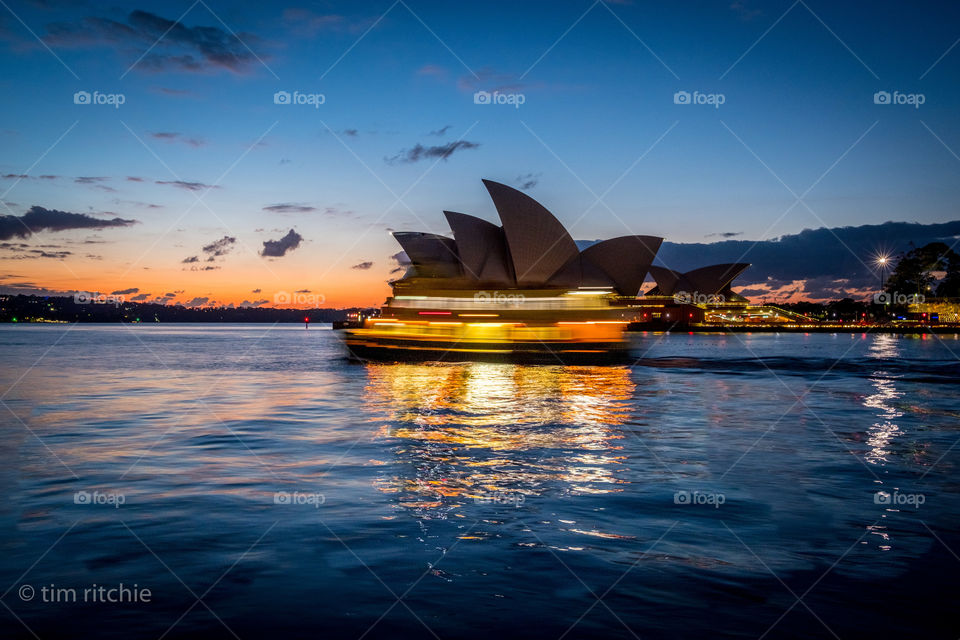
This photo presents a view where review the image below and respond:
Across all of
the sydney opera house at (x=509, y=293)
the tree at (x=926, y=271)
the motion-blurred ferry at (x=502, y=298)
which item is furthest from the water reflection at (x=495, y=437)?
the tree at (x=926, y=271)

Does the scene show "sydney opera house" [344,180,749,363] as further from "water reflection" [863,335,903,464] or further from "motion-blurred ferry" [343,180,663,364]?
"water reflection" [863,335,903,464]

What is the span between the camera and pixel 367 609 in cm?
541

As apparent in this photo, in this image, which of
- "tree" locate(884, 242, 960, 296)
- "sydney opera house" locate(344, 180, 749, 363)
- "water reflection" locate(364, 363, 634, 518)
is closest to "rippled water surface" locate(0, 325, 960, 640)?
"water reflection" locate(364, 363, 634, 518)

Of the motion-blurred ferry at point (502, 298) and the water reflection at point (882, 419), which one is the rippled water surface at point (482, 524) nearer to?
the water reflection at point (882, 419)

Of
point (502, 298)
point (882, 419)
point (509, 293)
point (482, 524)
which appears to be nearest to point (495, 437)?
point (482, 524)

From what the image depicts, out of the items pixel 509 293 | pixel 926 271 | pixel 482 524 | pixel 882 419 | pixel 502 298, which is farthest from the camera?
pixel 926 271

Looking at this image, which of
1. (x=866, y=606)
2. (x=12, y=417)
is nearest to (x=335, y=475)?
(x=866, y=606)

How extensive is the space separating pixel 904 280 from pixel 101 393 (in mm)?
146506

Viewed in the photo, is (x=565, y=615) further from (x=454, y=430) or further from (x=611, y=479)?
(x=454, y=430)

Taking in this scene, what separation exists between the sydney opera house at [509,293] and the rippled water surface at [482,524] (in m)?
23.6

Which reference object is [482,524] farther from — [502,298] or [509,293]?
[509,293]

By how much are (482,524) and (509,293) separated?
39597 millimetres

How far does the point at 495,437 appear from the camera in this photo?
47.0 feet

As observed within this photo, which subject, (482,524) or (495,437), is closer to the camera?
(482,524)
